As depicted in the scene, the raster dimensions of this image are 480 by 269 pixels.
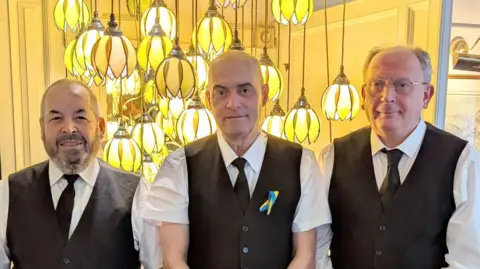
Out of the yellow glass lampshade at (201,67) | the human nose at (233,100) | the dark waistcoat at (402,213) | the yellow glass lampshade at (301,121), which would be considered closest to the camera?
the human nose at (233,100)

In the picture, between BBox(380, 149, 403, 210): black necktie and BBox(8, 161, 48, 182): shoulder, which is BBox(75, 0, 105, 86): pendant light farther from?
BBox(380, 149, 403, 210): black necktie

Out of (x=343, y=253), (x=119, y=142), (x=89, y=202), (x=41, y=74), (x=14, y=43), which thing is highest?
(x=14, y=43)

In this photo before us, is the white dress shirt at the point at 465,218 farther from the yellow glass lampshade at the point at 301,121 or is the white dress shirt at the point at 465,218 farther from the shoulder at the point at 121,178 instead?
the shoulder at the point at 121,178

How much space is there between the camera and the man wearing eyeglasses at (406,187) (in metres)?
1.49

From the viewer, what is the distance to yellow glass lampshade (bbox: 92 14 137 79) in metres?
1.64

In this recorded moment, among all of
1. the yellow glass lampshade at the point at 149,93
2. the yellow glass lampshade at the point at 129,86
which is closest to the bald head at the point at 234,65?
the yellow glass lampshade at the point at 149,93

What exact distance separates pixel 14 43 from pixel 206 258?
9.39 ft

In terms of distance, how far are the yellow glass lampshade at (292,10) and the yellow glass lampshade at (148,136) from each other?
0.76m

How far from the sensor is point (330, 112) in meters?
2.13

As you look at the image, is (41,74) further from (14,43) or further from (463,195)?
(463,195)

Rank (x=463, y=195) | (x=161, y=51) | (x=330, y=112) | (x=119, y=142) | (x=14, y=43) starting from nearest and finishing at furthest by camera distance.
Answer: (x=463, y=195) → (x=161, y=51) → (x=119, y=142) → (x=330, y=112) → (x=14, y=43)

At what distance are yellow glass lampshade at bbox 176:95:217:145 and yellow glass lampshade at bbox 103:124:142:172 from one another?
24cm

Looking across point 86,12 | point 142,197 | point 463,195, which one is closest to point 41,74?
point 86,12

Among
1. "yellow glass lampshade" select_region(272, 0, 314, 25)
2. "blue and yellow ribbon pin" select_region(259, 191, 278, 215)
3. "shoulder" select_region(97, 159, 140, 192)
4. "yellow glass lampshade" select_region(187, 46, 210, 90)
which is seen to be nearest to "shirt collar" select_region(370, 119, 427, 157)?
"blue and yellow ribbon pin" select_region(259, 191, 278, 215)
